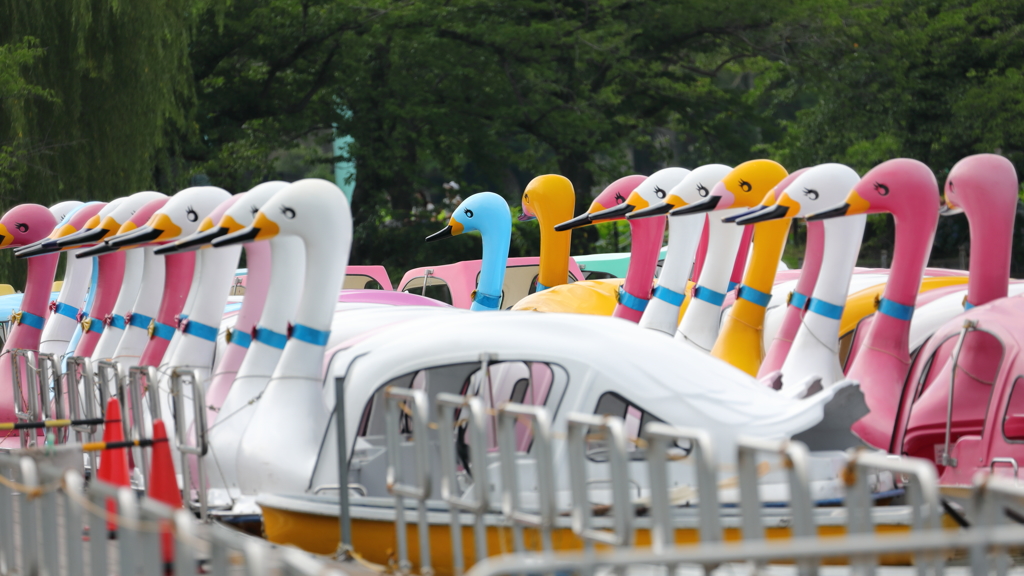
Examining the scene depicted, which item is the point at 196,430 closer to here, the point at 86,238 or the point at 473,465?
the point at 473,465

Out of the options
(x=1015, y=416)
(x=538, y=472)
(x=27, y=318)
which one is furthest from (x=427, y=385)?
(x=27, y=318)

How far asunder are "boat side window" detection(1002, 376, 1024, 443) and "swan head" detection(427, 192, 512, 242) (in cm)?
599

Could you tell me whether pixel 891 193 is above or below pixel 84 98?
below

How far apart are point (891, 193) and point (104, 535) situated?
5.61 m

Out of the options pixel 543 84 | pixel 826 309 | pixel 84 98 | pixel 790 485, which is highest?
pixel 543 84

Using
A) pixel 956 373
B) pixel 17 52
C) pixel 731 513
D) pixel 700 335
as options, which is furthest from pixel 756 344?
pixel 17 52

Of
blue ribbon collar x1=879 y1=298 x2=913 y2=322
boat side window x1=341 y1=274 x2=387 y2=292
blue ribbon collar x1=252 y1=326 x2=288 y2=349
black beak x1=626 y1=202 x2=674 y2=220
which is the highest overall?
black beak x1=626 y1=202 x2=674 y2=220

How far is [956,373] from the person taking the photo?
24.0 feet

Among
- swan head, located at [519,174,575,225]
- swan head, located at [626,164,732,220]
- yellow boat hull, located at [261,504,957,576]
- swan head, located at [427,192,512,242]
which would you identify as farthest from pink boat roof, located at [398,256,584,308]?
yellow boat hull, located at [261,504,957,576]

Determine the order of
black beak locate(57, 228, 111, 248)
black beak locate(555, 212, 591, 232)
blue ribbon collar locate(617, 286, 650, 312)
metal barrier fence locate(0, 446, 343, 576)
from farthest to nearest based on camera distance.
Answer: black beak locate(555, 212, 591, 232) → blue ribbon collar locate(617, 286, 650, 312) → black beak locate(57, 228, 111, 248) → metal barrier fence locate(0, 446, 343, 576)

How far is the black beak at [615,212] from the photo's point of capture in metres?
10.1

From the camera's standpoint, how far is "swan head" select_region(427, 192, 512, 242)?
12.1 metres

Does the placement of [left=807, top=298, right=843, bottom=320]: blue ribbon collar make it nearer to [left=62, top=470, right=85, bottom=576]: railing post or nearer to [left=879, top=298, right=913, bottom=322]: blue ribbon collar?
[left=879, top=298, right=913, bottom=322]: blue ribbon collar

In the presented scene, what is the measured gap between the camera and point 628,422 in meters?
6.97
